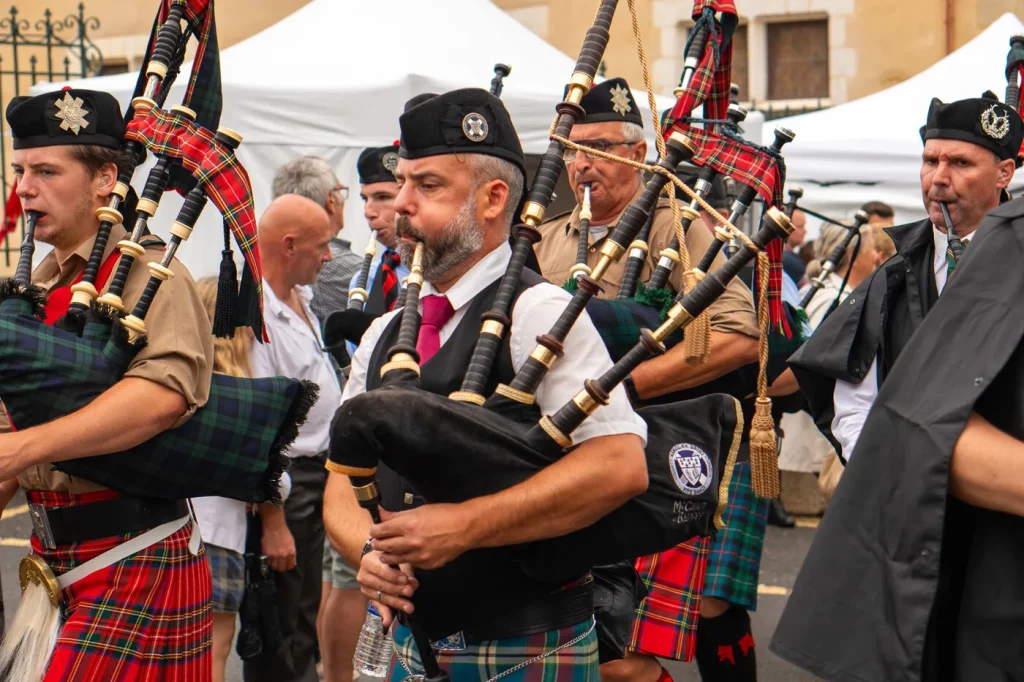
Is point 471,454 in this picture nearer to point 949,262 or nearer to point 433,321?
point 433,321

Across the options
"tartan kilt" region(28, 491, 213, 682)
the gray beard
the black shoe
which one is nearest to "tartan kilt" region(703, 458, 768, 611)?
"tartan kilt" region(28, 491, 213, 682)

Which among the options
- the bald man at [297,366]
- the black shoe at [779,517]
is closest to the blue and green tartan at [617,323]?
the bald man at [297,366]

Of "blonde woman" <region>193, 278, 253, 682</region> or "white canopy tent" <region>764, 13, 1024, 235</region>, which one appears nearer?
"blonde woman" <region>193, 278, 253, 682</region>

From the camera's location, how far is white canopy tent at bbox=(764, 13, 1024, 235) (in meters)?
9.22

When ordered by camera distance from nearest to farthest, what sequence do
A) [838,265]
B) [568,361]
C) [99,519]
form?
[568,361] → [99,519] → [838,265]

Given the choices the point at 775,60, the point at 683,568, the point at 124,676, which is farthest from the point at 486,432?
the point at 775,60

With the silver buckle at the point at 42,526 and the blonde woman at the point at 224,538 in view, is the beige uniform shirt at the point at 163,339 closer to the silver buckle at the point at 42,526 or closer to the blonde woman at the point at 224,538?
the silver buckle at the point at 42,526

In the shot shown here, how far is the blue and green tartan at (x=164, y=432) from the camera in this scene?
282cm

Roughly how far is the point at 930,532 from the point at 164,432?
177 cm

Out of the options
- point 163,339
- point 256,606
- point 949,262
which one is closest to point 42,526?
point 163,339

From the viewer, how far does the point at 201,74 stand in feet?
10.8

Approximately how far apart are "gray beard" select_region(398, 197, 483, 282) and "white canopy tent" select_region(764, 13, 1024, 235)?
270 inches

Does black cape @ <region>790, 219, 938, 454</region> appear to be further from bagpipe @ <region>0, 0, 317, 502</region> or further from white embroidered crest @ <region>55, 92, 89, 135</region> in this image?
white embroidered crest @ <region>55, 92, 89, 135</region>

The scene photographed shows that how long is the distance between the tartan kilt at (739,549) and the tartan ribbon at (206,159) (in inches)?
82.3
